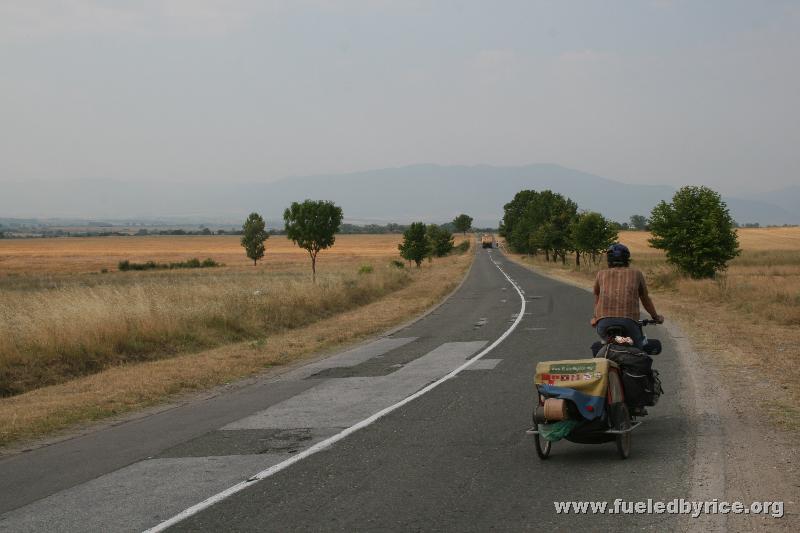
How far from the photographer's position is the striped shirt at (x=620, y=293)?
308 inches

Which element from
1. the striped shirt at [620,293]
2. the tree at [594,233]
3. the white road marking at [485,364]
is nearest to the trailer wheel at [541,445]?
the striped shirt at [620,293]

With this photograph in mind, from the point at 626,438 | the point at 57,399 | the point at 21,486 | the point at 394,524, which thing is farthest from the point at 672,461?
the point at 57,399

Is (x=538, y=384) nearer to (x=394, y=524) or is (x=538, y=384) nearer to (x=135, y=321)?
(x=394, y=524)

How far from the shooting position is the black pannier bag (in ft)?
24.1

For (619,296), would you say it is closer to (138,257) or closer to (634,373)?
(634,373)

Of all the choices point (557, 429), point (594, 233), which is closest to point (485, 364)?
point (557, 429)

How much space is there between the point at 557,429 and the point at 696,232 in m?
31.5

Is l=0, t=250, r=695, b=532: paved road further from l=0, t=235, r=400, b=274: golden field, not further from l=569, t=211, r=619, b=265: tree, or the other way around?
l=0, t=235, r=400, b=274: golden field

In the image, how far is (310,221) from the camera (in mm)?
51625

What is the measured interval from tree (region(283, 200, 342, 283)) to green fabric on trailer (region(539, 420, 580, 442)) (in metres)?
45.2

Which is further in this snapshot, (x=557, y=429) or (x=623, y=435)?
(x=623, y=435)

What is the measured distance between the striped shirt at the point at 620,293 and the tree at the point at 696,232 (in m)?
29.1

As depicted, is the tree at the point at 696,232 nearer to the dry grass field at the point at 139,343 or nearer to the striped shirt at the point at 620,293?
the dry grass field at the point at 139,343

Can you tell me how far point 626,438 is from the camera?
273 inches
